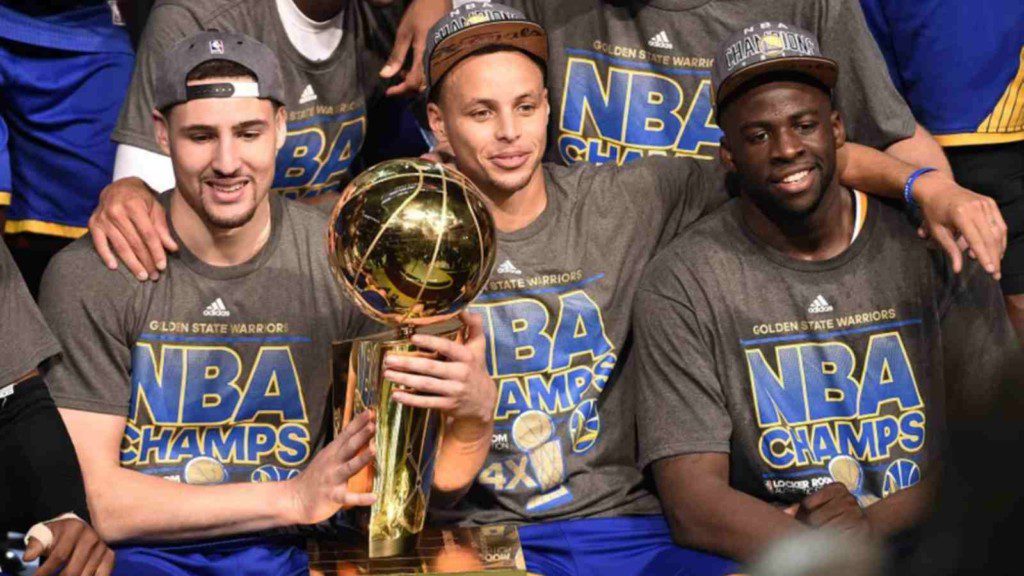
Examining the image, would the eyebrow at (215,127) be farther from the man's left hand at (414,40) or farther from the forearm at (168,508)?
the forearm at (168,508)

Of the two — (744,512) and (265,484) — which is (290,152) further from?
(744,512)

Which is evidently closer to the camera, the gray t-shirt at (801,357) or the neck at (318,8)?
the gray t-shirt at (801,357)

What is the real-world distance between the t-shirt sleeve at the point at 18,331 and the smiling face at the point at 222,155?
374 mm

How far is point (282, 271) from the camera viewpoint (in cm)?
285

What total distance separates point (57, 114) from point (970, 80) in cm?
225

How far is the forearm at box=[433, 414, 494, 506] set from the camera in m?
2.50

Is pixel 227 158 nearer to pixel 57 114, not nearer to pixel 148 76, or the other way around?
pixel 148 76

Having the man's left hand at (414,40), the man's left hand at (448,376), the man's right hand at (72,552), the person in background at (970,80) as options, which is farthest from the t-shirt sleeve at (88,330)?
the person in background at (970,80)

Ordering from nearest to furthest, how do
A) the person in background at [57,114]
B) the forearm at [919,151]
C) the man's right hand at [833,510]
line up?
the man's right hand at [833,510], the forearm at [919,151], the person in background at [57,114]

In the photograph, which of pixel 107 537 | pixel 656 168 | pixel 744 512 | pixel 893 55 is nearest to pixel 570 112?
pixel 656 168

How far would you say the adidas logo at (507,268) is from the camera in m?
2.91

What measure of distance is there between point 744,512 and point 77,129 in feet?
6.41

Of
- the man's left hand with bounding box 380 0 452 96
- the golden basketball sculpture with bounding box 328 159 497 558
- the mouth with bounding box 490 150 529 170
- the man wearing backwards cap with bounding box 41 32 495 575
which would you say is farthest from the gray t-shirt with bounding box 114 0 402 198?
the golden basketball sculpture with bounding box 328 159 497 558

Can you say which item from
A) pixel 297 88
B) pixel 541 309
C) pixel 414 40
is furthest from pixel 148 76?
pixel 541 309
